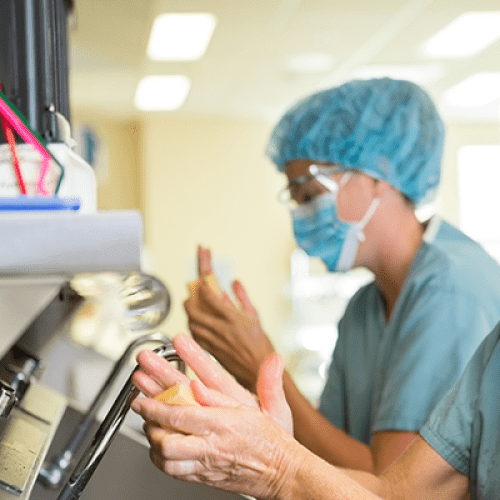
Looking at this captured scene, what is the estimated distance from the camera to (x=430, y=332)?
44.1 inches

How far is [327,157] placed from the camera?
1.41 metres

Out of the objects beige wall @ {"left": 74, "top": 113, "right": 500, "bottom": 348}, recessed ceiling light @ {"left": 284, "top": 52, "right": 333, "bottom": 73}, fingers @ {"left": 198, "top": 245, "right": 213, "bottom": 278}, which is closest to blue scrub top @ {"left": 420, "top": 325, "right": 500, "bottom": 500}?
fingers @ {"left": 198, "top": 245, "right": 213, "bottom": 278}

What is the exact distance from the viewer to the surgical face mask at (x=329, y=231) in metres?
1.41

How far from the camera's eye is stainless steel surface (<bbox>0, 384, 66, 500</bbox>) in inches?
22.7

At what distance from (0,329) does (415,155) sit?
1037 millimetres

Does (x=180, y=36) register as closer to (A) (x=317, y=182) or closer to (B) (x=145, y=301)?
(A) (x=317, y=182)

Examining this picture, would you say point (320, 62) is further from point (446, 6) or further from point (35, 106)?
point (35, 106)

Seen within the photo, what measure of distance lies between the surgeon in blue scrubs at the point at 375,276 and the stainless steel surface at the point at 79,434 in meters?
0.14

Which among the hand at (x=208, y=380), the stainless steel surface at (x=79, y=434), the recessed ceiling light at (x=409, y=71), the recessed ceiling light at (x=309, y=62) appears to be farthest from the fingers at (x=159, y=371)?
the recessed ceiling light at (x=409, y=71)

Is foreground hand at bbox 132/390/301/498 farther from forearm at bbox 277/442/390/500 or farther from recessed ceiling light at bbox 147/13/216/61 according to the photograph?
recessed ceiling light at bbox 147/13/216/61

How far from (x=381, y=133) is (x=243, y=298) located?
19.5 inches

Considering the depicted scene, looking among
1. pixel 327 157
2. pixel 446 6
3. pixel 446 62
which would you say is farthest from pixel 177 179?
pixel 327 157

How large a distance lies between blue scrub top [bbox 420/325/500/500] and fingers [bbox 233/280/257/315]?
41 cm

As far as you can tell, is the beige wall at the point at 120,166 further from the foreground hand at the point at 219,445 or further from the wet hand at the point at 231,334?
the foreground hand at the point at 219,445
